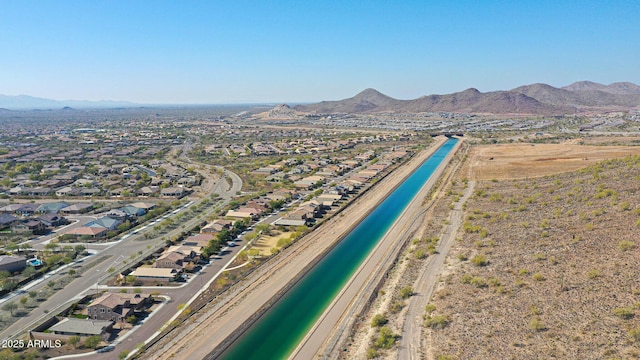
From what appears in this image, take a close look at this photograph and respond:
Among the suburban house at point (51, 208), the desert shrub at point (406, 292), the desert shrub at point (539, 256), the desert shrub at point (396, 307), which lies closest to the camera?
the desert shrub at point (396, 307)

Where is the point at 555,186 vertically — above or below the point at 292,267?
above

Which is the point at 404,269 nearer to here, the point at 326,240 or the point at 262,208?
the point at 326,240

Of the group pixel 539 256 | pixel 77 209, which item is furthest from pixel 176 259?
pixel 539 256

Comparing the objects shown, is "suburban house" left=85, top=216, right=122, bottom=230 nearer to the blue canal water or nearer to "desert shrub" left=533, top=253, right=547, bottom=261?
the blue canal water

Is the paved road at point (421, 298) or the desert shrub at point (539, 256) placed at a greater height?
the desert shrub at point (539, 256)

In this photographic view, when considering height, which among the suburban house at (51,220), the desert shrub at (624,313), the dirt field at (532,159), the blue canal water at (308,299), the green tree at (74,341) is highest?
the dirt field at (532,159)

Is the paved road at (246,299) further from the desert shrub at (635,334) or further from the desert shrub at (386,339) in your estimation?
the desert shrub at (635,334)

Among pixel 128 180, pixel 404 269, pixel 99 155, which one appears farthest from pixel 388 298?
pixel 99 155

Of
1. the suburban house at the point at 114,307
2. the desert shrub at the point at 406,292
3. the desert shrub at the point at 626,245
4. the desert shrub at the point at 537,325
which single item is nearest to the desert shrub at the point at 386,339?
the desert shrub at the point at 406,292

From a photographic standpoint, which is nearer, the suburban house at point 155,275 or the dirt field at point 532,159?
the suburban house at point 155,275
